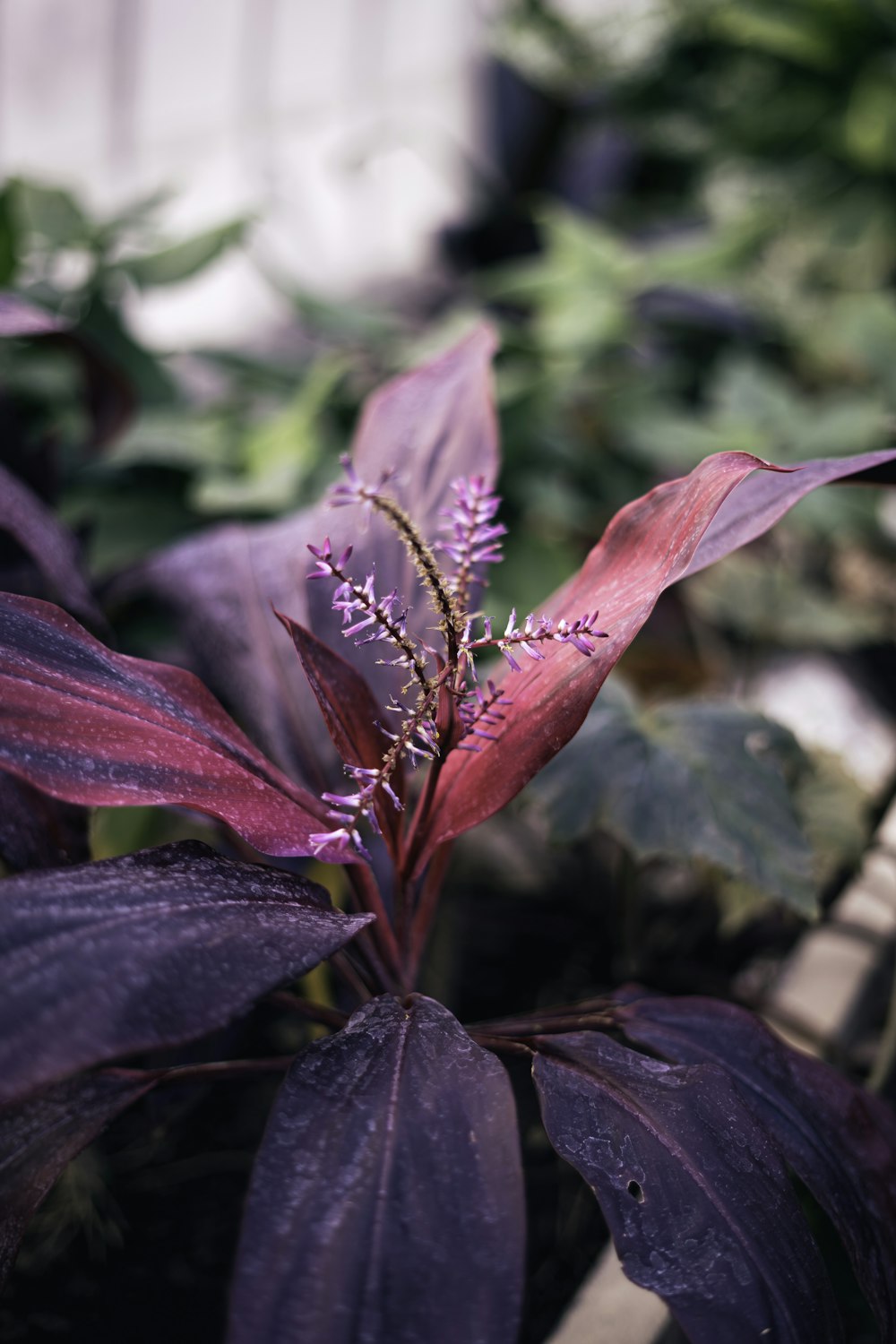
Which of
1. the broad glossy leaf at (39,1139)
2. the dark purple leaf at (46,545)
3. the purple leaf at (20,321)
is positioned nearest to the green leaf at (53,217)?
the purple leaf at (20,321)

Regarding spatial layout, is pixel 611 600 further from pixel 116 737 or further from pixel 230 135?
pixel 230 135

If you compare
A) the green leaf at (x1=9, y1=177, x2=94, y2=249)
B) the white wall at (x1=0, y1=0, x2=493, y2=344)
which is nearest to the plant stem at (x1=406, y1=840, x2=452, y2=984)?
the green leaf at (x1=9, y1=177, x2=94, y2=249)

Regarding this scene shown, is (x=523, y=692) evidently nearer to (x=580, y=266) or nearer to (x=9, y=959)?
(x=9, y=959)

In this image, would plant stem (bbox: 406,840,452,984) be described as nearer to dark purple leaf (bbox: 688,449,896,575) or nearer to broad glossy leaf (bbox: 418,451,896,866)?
broad glossy leaf (bbox: 418,451,896,866)

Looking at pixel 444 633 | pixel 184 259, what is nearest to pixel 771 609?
pixel 184 259

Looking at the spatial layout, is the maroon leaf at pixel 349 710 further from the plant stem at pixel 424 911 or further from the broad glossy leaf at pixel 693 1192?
the broad glossy leaf at pixel 693 1192

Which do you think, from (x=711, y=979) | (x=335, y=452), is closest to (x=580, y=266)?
(x=335, y=452)

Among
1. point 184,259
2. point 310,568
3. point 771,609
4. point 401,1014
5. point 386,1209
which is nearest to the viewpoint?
point 386,1209
